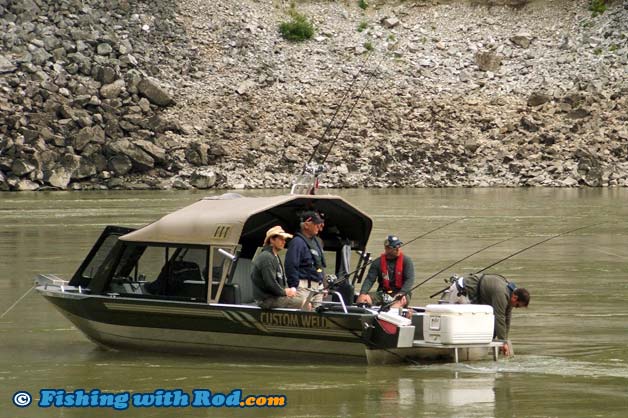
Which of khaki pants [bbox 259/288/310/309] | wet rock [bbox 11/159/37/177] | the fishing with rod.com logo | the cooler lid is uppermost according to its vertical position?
wet rock [bbox 11/159/37/177]

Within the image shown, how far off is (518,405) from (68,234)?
2097 cm

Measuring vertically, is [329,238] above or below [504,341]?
above

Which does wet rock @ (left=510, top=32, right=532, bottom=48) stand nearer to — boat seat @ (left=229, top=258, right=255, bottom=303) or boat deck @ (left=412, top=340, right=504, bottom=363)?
boat seat @ (left=229, top=258, right=255, bottom=303)

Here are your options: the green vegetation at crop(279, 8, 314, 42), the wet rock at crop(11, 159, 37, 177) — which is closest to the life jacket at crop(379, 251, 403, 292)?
the wet rock at crop(11, 159, 37, 177)

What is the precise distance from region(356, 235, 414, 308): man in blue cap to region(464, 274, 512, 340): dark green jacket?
901mm

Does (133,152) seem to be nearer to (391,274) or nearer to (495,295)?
(391,274)

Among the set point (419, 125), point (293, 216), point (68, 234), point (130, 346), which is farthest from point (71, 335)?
point (419, 125)

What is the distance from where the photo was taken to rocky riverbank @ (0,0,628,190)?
5394 centimetres

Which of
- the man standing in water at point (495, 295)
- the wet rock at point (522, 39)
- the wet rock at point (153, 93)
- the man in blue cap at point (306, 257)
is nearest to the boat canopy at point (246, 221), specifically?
the man in blue cap at point (306, 257)

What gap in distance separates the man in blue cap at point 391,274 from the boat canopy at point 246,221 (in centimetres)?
65

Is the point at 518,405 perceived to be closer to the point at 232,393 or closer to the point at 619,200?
the point at 232,393

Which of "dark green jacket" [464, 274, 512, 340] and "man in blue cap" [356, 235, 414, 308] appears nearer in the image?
"dark green jacket" [464, 274, 512, 340]

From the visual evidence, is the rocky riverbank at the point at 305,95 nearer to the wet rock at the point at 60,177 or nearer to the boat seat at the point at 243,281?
the wet rock at the point at 60,177

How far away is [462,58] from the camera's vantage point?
214 feet
